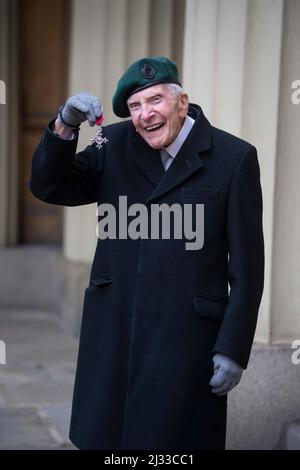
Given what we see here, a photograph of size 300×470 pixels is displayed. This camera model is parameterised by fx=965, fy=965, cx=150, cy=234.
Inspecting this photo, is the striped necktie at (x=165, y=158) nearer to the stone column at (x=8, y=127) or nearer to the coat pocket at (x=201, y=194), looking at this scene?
the coat pocket at (x=201, y=194)

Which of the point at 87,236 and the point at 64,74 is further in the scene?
the point at 64,74

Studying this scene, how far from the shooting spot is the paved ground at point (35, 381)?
5.11 m

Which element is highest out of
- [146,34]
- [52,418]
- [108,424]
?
[146,34]

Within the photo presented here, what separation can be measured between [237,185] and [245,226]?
0.14 m

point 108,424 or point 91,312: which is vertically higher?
point 91,312

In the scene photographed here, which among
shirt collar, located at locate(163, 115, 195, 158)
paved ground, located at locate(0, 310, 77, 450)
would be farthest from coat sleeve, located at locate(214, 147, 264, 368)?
paved ground, located at locate(0, 310, 77, 450)

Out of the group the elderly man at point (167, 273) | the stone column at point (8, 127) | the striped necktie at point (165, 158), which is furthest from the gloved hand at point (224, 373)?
the stone column at point (8, 127)

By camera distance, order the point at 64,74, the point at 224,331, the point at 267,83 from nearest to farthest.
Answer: the point at 224,331
the point at 267,83
the point at 64,74

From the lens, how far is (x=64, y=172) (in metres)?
3.16

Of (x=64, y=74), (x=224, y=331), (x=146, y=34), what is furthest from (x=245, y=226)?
(x=64, y=74)

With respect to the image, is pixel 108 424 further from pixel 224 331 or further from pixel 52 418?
pixel 52 418

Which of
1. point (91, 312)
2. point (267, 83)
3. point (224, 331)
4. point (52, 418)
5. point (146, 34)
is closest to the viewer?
point (224, 331)

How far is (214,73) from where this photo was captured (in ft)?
16.1

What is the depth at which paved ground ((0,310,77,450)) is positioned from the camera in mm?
5105
